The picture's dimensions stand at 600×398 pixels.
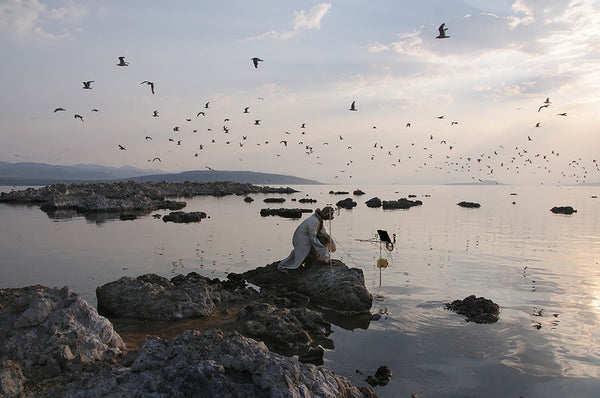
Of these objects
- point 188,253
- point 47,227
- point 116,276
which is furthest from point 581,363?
point 47,227

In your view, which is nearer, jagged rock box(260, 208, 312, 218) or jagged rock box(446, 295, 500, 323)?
jagged rock box(446, 295, 500, 323)

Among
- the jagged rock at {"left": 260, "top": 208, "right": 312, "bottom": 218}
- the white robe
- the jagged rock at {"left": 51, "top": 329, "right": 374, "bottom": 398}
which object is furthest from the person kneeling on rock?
the jagged rock at {"left": 260, "top": 208, "right": 312, "bottom": 218}

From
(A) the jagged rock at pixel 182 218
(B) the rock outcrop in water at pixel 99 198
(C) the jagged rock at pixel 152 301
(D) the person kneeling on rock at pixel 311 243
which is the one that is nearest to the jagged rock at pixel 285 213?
(A) the jagged rock at pixel 182 218

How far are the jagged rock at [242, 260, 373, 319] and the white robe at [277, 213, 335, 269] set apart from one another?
0.27 m

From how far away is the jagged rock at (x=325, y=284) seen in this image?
1048 centimetres

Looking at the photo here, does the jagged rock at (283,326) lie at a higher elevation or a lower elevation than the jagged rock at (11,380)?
lower

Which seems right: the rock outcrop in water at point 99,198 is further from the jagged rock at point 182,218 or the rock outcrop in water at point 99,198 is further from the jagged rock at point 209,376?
the jagged rock at point 209,376

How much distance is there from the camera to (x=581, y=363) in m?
7.64

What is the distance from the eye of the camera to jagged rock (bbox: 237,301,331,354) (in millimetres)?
7969

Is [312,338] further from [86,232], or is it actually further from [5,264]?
[86,232]

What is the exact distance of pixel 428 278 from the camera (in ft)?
44.9

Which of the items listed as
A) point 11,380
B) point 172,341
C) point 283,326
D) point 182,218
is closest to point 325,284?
point 283,326

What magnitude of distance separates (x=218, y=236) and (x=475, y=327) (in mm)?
16019

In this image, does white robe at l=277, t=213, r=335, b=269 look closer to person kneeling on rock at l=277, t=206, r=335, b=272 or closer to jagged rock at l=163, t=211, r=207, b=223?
person kneeling on rock at l=277, t=206, r=335, b=272
